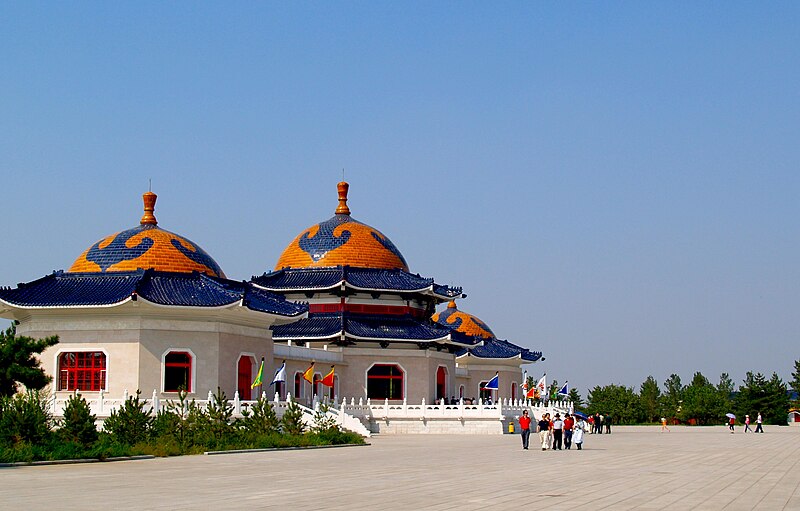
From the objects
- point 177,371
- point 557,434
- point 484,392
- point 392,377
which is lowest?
point 557,434

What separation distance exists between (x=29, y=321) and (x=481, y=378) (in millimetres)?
39613

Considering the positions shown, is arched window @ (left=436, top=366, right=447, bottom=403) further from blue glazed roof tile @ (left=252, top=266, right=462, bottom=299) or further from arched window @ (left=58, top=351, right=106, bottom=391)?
arched window @ (left=58, top=351, right=106, bottom=391)

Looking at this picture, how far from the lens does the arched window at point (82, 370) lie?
43406 millimetres

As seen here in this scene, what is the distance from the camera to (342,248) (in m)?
62.3

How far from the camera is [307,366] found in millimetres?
54969

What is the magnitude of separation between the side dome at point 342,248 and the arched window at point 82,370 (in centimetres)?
2034

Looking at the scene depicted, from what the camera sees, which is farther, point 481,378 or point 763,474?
point 481,378

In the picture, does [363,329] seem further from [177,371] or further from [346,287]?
[177,371]

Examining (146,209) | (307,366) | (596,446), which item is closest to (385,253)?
(307,366)

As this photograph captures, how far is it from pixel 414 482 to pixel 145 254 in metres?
27.8

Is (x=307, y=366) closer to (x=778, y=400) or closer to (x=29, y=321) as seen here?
(x=29, y=321)

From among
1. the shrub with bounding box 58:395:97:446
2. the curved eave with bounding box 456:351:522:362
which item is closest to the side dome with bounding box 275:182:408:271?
the curved eave with bounding box 456:351:522:362

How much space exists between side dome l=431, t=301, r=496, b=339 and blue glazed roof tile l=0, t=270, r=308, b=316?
3430 centimetres

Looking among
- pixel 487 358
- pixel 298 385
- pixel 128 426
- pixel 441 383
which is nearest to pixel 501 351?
pixel 487 358
